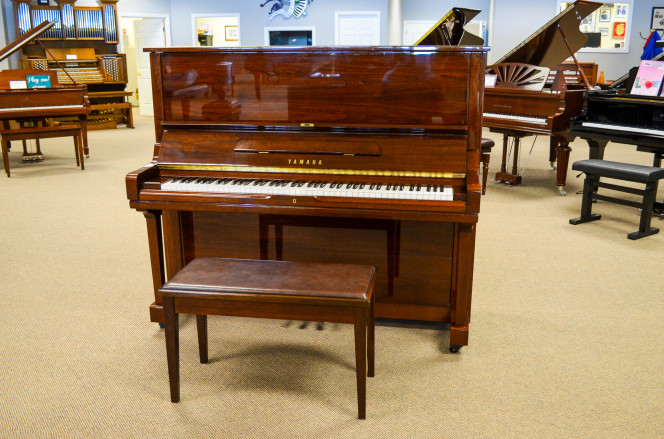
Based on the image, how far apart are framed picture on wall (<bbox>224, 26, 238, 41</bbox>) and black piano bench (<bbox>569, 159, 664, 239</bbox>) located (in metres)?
10.5

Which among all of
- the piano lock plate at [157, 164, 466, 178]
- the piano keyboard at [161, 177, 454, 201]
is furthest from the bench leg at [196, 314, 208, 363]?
the piano lock plate at [157, 164, 466, 178]

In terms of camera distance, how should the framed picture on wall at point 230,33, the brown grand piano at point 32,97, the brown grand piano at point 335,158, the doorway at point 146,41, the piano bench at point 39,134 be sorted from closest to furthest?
the brown grand piano at point 335,158, the piano bench at point 39,134, the brown grand piano at point 32,97, the doorway at point 146,41, the framed picture on wall at point 230,33

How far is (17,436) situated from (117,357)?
0.57 metres

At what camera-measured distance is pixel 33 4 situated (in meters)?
10.1

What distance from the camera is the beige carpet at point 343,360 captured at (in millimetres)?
2057

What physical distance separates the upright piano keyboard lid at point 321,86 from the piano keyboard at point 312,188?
27 centimetres

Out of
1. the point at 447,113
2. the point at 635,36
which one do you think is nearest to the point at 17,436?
the point at 447,113

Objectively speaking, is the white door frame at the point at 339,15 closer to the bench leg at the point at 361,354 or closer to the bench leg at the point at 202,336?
the bench leg at the point at 202,336

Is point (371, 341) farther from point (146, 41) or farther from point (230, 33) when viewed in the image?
point (230, 33)

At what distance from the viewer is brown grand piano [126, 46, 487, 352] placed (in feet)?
7.85

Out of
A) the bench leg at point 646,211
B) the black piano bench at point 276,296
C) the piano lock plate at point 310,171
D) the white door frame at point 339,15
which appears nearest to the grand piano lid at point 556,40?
the bench leg at point 646,211

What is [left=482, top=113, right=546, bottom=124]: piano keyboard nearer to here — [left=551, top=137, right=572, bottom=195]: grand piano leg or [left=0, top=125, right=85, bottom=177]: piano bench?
[left=551, top=137, right=572, bottom=195]: grand piano leg

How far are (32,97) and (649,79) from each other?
20.4 feet

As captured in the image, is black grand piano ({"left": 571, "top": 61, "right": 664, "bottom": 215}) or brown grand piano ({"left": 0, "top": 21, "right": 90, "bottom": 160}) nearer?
black grand piano ({"left": 571, "top": 61, "right": 664, "bottom": 215})
